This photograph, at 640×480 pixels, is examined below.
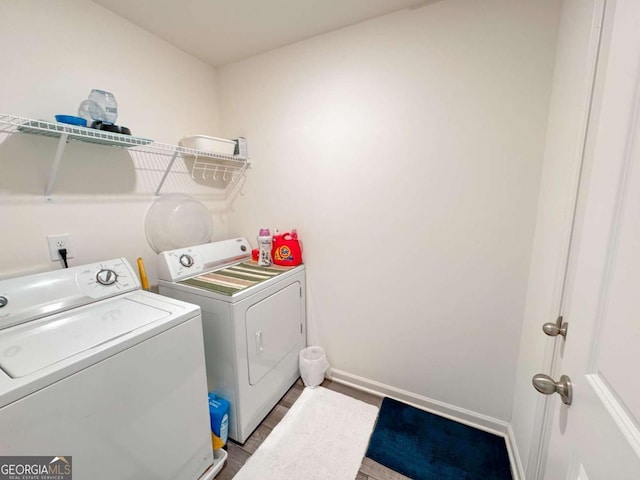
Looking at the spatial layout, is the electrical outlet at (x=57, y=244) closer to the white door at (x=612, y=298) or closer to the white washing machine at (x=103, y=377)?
the white washing machine at (x=103, y=377)

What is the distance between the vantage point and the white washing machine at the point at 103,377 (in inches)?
30.9

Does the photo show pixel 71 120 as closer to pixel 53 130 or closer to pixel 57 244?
pixel 53 130

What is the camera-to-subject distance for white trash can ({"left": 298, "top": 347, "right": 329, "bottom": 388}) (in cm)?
199

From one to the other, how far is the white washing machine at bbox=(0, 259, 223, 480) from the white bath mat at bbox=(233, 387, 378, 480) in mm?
286

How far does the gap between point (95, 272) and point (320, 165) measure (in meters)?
1.49

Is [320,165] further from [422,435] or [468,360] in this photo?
[422,435]

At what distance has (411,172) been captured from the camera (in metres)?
1.63

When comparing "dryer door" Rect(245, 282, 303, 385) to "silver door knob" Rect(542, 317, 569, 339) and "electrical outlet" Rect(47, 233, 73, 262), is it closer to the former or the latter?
"electrical outlet" Rect(47, 233, 73, 262)

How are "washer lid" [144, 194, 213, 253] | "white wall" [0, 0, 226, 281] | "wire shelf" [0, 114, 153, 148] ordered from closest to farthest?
"wire shelf" [0, 114, 153, 148] → "white wall" [0, 0, 226, 281] → "washer lid" [144, 194, 213, 253]

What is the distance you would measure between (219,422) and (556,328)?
5.51 feet

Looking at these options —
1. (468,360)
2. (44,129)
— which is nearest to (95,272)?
(44,129)

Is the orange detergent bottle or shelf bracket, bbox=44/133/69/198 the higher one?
shelf bracket, bbox=44/133/69/198

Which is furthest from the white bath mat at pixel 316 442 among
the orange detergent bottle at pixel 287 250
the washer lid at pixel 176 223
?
the washer lid at pixel 176 223

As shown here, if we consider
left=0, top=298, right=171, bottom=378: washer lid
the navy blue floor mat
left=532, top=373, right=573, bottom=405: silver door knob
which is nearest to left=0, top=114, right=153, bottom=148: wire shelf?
left=0, top=298, right=171, bottom=378: washer lid
